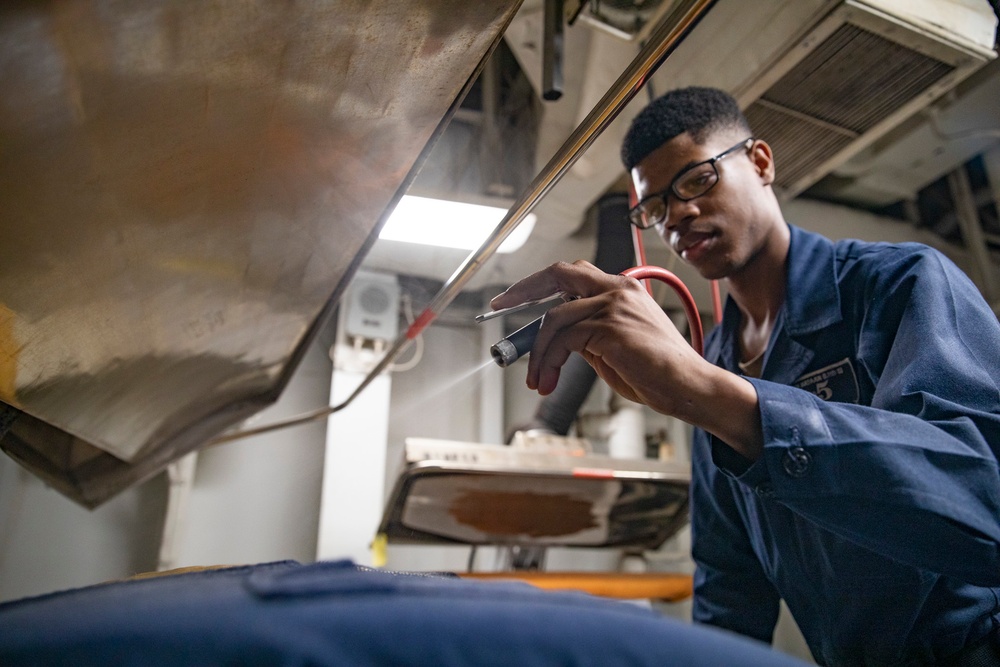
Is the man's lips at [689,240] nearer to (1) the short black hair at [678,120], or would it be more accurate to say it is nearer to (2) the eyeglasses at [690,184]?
(2) the eyeglasses at [690,184]

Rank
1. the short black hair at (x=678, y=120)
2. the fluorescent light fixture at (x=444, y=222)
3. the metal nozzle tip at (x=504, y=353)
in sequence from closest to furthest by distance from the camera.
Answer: the metal nozzle tip at (x=504, y=353)
the short black hair at (x=678, y=120)
the fluorescent light fixture at (x=444, y=222)

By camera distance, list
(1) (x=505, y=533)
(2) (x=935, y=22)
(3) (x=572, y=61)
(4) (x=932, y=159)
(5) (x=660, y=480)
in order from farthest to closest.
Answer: (4) (x=932, y=159), (1) (x=505, y=533), (3) (x=572, y=61), (5) (x=660, y=480), (2) (x=935, y=22)

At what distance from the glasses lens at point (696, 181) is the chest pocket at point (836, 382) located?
0.33 m

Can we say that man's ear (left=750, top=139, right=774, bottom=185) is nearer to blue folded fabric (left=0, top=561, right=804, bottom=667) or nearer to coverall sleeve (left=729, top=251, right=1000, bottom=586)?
coverall sleeve (left=729, top=251, right=1000, bottom=586)

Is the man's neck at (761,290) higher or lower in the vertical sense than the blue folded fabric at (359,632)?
higher

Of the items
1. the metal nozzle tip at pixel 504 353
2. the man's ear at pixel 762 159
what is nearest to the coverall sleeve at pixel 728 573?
the man's ear at pixel 762 159

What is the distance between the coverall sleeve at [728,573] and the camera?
1.11 m

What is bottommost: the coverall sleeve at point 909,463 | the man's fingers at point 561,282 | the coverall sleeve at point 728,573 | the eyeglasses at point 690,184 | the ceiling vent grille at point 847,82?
the coverall sleeve at point 728,573

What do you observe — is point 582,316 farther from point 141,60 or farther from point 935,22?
point 935,22

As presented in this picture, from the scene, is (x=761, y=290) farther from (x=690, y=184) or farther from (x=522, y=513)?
(x=522, y=513)

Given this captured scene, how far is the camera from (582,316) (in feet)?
2.14

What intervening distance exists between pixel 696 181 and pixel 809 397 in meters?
0.47

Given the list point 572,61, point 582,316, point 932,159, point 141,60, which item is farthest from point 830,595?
point 932,159

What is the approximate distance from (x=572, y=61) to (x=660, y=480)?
1.27 meters
